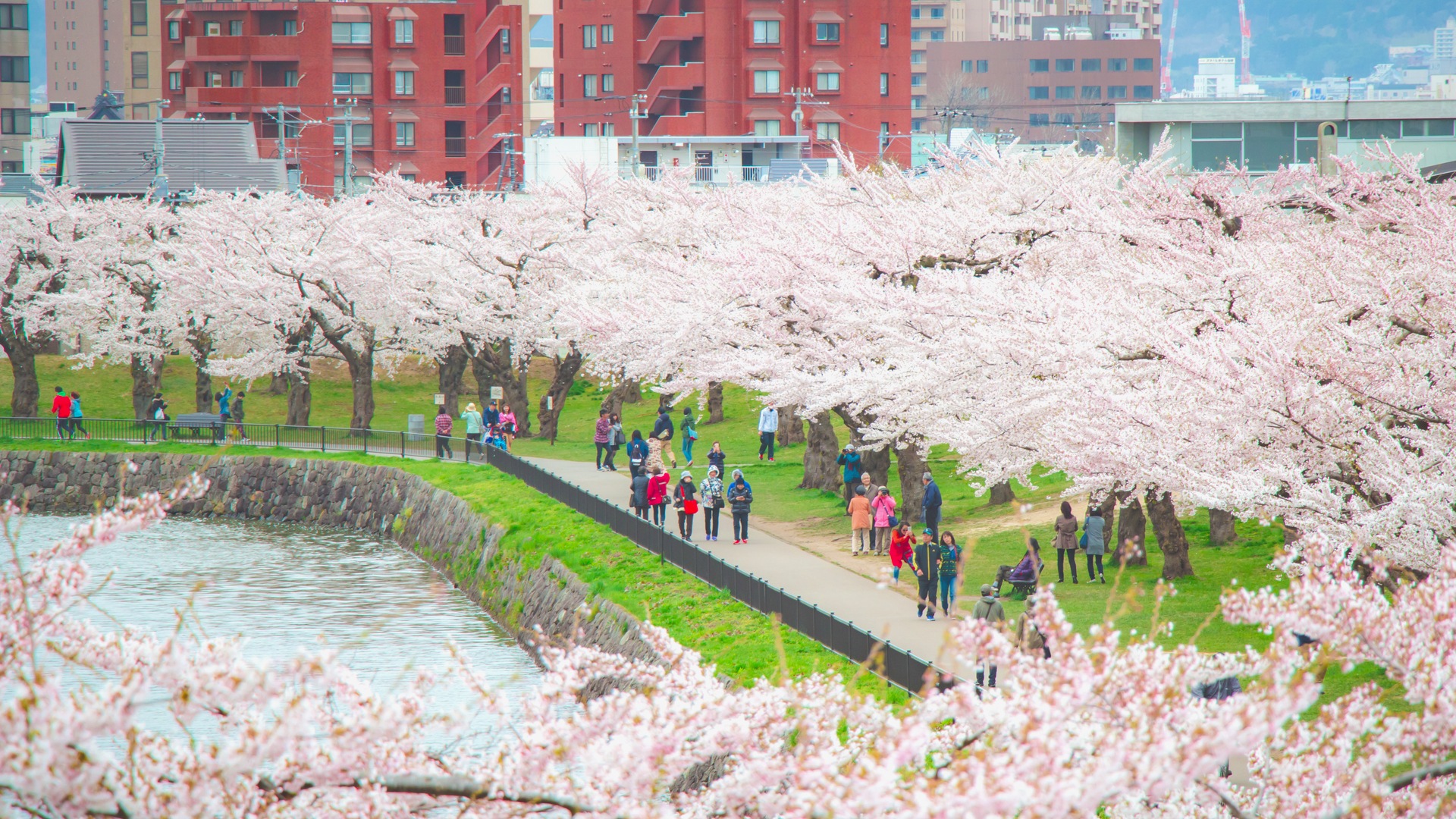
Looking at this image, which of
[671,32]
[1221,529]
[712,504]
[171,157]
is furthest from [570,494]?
[671,32]

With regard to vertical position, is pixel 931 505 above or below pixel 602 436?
below

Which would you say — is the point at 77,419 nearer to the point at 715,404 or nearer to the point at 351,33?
the point at 715,404

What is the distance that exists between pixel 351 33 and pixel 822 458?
51.2m

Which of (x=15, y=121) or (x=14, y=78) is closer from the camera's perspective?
(x=14, y=78)

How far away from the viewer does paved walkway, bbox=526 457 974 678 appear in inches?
617

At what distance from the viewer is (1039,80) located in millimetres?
130750

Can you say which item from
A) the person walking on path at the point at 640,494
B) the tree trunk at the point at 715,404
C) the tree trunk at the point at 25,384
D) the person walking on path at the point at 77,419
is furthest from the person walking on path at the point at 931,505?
the tree trunk at the point at 25,384

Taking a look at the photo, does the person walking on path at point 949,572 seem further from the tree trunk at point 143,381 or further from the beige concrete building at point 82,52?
the beige concrete building at point 82,52

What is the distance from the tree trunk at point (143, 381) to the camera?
39781 mm

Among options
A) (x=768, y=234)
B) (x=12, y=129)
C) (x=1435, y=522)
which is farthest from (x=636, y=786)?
(x=12, y=129)

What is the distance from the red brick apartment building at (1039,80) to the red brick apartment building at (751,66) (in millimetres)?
52910

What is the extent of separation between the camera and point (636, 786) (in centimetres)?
594

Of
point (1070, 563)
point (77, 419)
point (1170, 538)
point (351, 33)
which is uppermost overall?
point (351, 33)

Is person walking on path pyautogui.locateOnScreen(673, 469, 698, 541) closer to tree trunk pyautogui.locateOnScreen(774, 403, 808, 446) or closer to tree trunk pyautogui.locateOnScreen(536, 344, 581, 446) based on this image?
tree trunk pyautogui.locateOnScreen(774, 403, 808, 446)
